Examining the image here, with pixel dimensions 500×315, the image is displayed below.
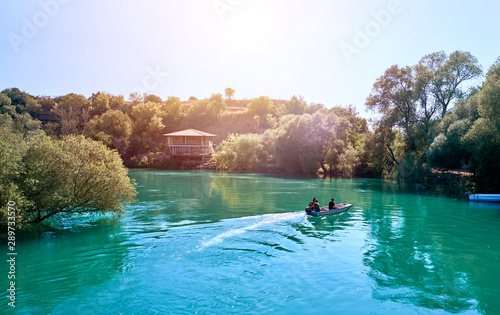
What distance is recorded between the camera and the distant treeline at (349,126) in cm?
3544

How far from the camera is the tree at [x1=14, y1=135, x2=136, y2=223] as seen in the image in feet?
56.8

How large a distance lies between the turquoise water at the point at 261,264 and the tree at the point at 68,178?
1727 millimetres

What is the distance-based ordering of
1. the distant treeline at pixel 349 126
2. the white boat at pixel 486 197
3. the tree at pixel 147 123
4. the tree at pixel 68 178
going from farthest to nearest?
the tree at pixel 147 123 < the distant treeline at pixel 349 126 < the white boat at pixel 486 197 < the tree at pixel 68 178

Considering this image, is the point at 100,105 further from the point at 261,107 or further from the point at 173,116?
the point at 261,107

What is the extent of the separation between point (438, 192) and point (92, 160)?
36679 mm

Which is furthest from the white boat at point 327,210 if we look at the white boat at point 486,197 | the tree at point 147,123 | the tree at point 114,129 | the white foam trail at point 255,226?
the tree at point 147,123

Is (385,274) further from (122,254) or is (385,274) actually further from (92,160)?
(92,160)

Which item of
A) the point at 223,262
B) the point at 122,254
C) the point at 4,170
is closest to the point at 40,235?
the point at 4,170

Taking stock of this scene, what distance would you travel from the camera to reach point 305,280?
504 inches

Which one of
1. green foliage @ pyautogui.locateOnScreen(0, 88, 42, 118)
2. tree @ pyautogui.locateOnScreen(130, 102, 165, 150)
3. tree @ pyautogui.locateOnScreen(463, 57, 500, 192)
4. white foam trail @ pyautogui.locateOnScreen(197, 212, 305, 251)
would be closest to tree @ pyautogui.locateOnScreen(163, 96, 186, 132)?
tree @ pyautogui.locateOnScreen(130, 102, 165, 150)

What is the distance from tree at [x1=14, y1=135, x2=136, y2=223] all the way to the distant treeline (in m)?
30.9
